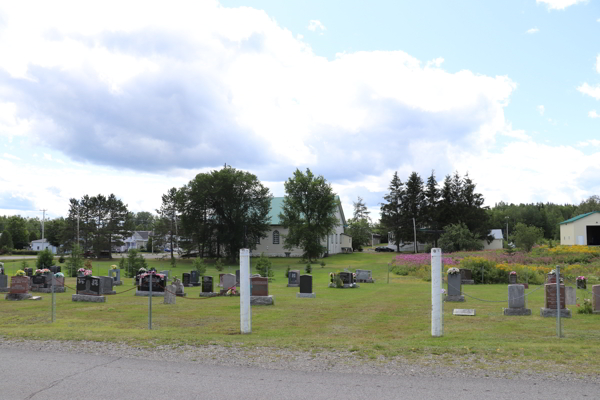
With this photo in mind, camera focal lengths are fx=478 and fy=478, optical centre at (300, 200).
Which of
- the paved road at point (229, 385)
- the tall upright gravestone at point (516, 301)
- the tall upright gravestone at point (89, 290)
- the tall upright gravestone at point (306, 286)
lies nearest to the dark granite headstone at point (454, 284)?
the tall upright gravestone at point (516, 301)

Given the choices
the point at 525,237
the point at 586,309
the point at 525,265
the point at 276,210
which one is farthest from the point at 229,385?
the point at 276,210

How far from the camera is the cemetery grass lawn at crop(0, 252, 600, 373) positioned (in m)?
8.36

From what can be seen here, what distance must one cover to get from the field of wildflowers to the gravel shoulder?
2001 centimetres

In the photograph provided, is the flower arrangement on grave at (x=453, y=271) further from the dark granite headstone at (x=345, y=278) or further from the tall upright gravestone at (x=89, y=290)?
the tall upright gravestone at (x=89, y=290)

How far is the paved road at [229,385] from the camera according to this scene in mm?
5980

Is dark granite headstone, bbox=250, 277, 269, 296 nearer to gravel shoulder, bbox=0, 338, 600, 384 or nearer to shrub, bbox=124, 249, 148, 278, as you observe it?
gravel shoulder, bbox=0, 338, 600, 384

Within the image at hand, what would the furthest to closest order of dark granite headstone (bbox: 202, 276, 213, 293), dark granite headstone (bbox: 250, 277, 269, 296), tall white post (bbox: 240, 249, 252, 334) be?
dark granite headstone (bbox: 202, 276, 213, 293) < dark granite headstone (bbox: 250, 277, 269, 296) < tall white post (bbox: 240, 249, 252, 334)

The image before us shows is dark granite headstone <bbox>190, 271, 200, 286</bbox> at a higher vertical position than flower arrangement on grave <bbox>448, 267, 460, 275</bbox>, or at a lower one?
lower

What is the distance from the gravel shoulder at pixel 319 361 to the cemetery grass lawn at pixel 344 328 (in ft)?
0.40

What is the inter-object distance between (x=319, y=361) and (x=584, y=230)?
198 ft

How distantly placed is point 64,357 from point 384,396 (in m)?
5.49

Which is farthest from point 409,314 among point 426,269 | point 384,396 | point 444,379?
point 426,269

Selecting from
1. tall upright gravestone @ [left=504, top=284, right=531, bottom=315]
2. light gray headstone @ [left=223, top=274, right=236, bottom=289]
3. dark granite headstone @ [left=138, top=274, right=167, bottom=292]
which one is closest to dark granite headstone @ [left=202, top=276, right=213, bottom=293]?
light gray headstone @ [left=223, top=274, right=236, bottom=289]

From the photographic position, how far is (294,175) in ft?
207
